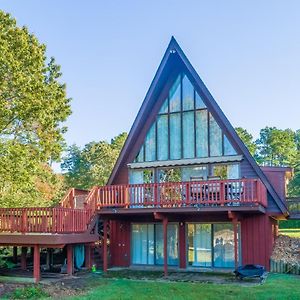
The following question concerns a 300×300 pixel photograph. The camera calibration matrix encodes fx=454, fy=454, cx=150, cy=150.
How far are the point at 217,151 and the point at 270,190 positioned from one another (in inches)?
110

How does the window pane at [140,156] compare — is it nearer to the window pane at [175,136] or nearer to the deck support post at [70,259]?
the window pane at [175,136]

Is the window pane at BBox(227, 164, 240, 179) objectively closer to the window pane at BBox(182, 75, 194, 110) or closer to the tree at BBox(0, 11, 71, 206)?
the window pane at BBox(182, 75, 194, 110)

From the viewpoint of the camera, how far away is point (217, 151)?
19.7 m

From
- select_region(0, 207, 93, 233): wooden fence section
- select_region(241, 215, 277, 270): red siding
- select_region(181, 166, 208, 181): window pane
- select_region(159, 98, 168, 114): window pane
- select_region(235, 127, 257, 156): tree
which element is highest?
select_region(235, 127, 257, 156): tree

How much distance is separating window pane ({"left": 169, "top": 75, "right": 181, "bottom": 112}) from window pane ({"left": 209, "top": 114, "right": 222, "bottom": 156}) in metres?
1.74

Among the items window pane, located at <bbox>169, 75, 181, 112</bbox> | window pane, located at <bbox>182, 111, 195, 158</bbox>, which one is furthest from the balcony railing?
window pane, located at <bbox>169, 75, 181, 112</bbox>

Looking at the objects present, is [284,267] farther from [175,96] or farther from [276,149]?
[276,149]

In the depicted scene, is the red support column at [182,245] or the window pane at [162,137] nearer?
the red support column at [182,245]

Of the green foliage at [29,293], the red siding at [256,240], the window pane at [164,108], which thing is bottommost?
the green foliage at [29,293]

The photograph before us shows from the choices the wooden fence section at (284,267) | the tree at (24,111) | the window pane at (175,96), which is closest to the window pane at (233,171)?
the window pane at (175,96)

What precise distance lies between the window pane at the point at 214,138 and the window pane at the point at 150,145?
9.11 ft

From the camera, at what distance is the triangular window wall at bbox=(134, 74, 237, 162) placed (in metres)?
19.8

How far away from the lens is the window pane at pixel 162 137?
2080 cm

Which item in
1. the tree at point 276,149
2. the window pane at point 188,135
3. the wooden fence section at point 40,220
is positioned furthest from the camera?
the tree at point 276,149
